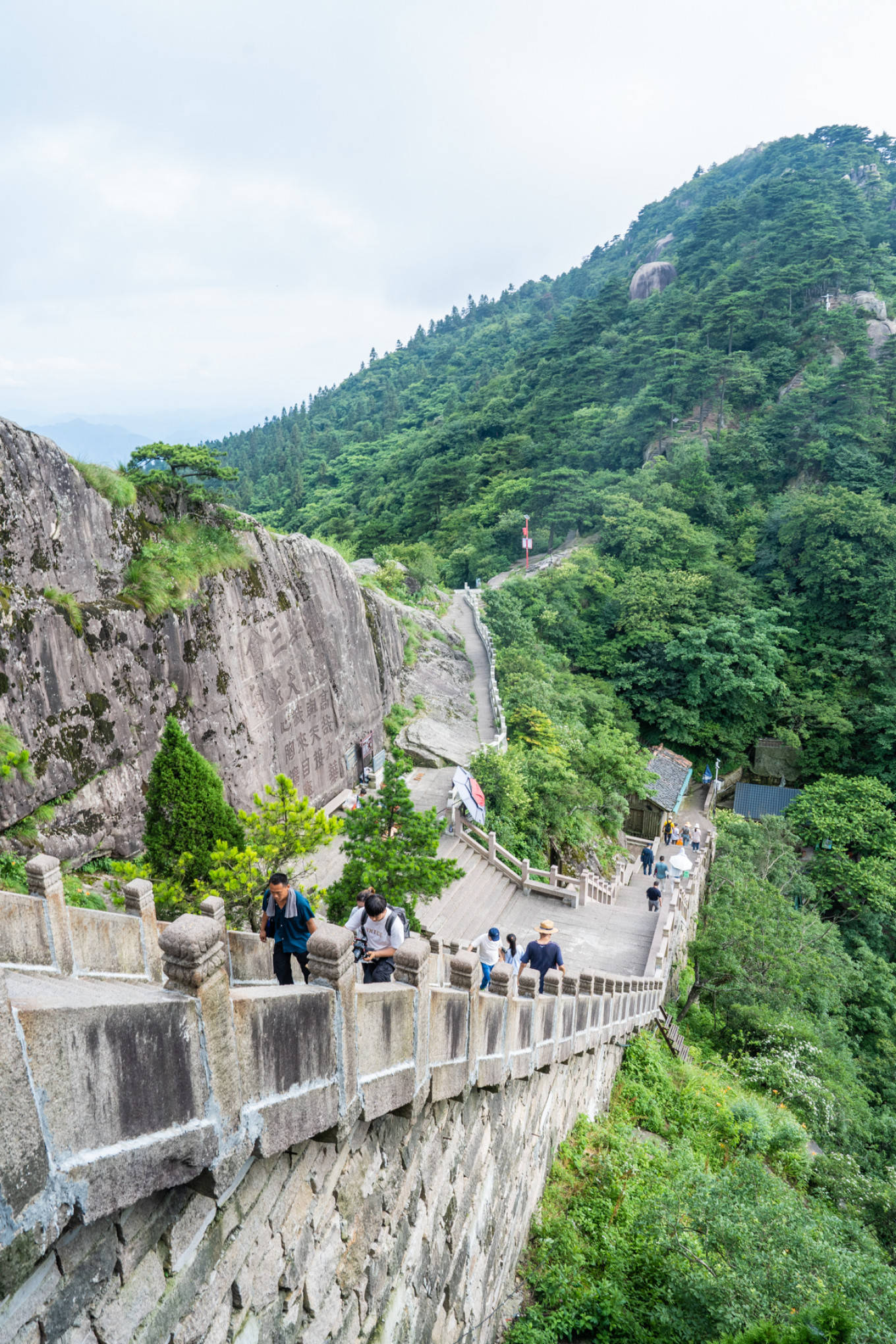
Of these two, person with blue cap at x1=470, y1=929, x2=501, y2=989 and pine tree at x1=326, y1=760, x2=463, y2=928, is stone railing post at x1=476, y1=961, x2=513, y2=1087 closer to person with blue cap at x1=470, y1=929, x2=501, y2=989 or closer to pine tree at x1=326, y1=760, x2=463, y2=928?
person with blue cap at x1=470, y1=929, x2=501, y2=989

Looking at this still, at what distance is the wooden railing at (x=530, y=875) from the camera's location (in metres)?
17.4

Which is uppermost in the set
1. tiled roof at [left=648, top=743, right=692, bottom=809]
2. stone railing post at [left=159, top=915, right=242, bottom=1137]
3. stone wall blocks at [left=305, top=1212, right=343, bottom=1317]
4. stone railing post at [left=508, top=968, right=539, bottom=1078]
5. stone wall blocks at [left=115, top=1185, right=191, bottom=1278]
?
stone railing post at [left=159, top=915, right=242, bottom=1137]

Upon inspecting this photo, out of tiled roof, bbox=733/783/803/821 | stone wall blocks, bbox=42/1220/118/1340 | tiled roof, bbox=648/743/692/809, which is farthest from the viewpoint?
tiled roof, bbox=733/783/803/821

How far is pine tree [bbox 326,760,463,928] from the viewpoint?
943cm

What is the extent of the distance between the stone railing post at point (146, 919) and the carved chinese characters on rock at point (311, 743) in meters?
10.5

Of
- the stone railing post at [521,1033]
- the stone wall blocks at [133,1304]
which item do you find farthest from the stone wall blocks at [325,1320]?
the stone railing post at [521,1033]

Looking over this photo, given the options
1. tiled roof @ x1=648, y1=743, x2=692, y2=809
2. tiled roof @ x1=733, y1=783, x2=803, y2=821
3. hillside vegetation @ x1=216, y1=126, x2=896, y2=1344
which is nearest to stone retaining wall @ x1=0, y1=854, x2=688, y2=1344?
hillside vegetation @ x1=216, y1=126, x2=896, y2=1344

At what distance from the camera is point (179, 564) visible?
1408 centimetres

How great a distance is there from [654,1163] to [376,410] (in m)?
95.8

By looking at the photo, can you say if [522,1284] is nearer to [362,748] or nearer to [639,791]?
[362,748]

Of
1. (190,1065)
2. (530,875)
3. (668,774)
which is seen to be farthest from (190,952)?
(668,774)

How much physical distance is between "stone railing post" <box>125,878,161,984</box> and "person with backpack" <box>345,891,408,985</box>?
1.93 m

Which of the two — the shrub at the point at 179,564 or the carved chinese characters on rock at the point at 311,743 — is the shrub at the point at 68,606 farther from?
the carved chinese characters on rock at the point at 311,743

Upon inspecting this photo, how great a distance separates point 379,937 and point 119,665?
9.30 meters
